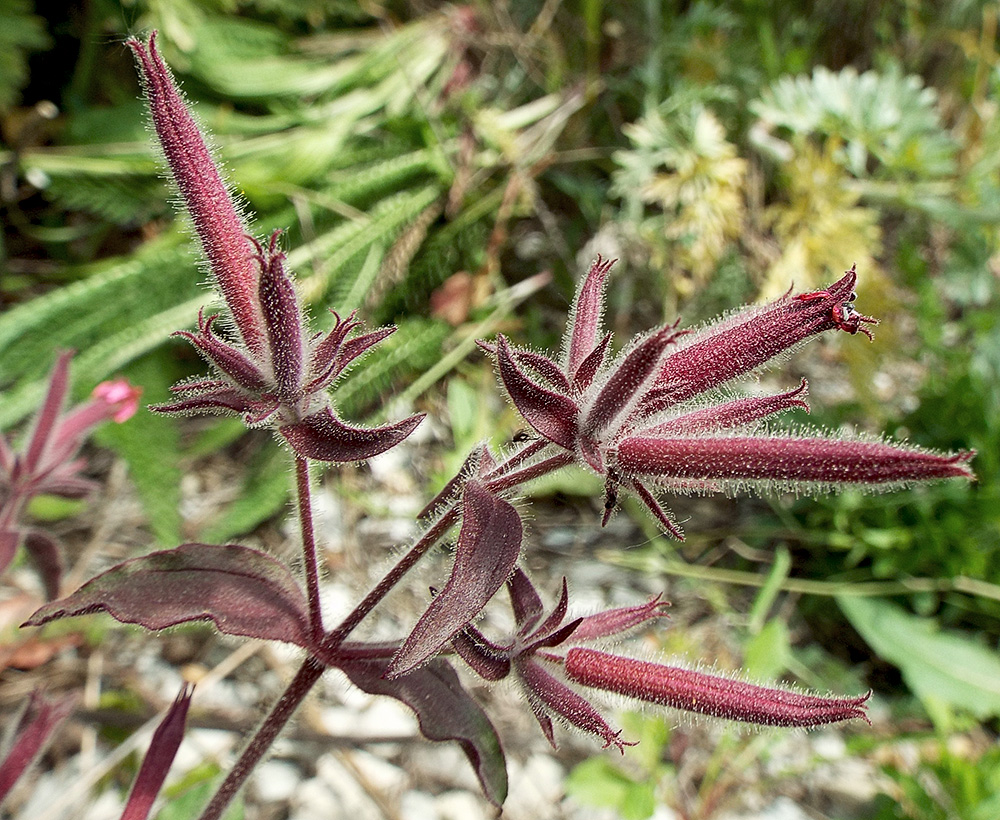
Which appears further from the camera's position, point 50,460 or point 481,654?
point 50,460

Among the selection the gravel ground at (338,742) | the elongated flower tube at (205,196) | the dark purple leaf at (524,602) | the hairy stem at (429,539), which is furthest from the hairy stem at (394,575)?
the gravel ground at (338,742)

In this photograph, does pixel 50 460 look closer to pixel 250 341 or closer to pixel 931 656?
pixel 250 341

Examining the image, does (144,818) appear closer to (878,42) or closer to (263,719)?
(263,719)

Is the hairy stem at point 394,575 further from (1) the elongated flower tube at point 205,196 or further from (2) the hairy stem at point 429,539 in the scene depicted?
(1) the elongated flower tube at point 205,196

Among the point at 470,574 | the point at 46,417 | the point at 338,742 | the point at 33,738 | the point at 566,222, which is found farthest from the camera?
the point at 566,222

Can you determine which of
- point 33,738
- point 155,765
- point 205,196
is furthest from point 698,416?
point 33,738

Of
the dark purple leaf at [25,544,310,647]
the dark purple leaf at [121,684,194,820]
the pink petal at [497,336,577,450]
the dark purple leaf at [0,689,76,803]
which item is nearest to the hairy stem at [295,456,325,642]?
the dark purple leaf at [25,544,310,647]
